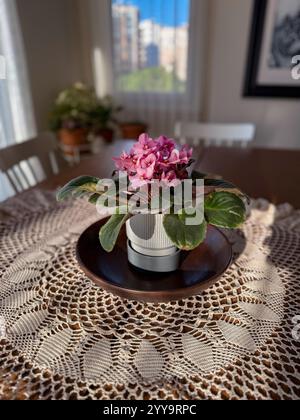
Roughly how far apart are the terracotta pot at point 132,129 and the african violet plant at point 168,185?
1.93m

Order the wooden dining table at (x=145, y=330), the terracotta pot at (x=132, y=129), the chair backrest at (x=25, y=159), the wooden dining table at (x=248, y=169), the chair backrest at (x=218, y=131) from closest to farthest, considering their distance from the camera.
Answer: the wooden dining table at (x=145, y=330) → the wooden dining table at (x=248, y=169) → the chair backrest at (x=25, y=159) → the chair backrest at (x=218, y=131) → the terracotta pot at (x=132, y=129)

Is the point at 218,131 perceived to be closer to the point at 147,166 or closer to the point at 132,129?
the point at 132,129

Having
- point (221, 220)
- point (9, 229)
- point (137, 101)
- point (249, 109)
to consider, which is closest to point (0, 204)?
point (9, 229)

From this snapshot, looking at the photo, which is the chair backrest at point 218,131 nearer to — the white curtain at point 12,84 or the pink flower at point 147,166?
the white curtain at point 12,84

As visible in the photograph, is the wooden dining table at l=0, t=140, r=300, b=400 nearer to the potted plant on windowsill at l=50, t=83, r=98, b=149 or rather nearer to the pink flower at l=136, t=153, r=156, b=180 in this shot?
the pink flower at l=136, t=153, r=156, b=180

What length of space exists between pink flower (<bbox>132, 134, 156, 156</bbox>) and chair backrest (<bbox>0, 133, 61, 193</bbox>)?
871 millimetres

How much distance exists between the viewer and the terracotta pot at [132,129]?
250cm

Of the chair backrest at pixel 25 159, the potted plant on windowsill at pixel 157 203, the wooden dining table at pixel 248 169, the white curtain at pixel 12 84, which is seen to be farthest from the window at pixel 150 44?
the potted plant on windowsill at pixel 157 203

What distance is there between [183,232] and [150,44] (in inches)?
90.9

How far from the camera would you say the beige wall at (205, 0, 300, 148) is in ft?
7.50

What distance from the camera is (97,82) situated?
9.00 ft

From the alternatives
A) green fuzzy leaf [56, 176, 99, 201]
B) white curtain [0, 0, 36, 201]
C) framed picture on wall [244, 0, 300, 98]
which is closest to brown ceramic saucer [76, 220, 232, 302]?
green fuzzy leaf [56, 176, 99, 201]
